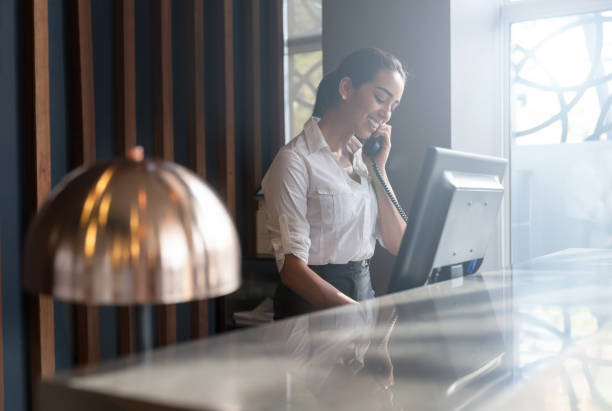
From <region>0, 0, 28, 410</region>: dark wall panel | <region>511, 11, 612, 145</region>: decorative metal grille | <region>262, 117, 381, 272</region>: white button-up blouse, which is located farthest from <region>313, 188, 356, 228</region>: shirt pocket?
<region>511, 11, 612, 145</region>: decorative metal grille

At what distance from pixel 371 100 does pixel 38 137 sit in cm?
147

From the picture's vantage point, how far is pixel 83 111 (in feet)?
9.67

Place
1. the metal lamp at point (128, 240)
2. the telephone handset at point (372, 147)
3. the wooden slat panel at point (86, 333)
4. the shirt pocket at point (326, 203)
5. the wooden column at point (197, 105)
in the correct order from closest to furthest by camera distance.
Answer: the metal lamp at point (128, 240), the shirt pocket at point (326, 203), the telephone handset at point (372, 147), the wooden slat panel at point (86, 333), the wooden column at point (197, 105)

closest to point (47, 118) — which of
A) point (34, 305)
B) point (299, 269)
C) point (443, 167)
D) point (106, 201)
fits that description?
point (34, 305)

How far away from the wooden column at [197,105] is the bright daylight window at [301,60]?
1.85 ft

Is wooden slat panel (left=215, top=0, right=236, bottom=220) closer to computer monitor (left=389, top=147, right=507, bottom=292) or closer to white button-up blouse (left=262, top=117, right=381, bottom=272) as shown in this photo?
white button-up blouse (left=262, top=117, right=381, bottom=272)

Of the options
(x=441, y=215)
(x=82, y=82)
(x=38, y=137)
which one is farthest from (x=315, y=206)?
(x=82, y=82)

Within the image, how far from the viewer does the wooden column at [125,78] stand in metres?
3.13

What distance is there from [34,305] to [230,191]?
1198 millimetres

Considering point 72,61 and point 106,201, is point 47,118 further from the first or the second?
point 106,201

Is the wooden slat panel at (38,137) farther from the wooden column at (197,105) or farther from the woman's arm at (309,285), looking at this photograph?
the woman's arm at (309,285)

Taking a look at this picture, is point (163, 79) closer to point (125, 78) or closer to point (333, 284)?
point (125, 78)

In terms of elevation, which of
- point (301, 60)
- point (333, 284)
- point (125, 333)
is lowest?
point (125, 333)

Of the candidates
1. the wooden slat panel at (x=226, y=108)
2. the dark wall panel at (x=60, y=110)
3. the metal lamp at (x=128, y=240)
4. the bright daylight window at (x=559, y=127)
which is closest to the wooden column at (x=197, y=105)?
the wooden slat panel at (x=226, y=108)
